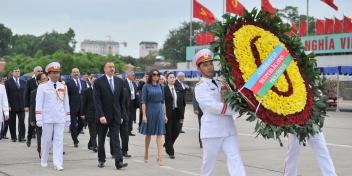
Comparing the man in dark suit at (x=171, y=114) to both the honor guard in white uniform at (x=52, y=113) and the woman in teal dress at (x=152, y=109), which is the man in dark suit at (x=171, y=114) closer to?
the woman in teal dress at (x=152, y=109)

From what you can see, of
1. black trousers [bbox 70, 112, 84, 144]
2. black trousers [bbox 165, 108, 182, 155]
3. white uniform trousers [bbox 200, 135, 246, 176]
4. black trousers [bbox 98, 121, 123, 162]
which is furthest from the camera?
black trousers [bbox 70, 112, 84, 144]

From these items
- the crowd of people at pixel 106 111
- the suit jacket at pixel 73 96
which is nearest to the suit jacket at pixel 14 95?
the suit jacket at pixel 73 96

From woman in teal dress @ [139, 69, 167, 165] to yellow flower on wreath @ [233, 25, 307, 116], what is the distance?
428cm

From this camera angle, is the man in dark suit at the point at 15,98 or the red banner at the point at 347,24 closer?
the man in dark suit at the point at 15,98

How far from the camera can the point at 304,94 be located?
19.8 feet

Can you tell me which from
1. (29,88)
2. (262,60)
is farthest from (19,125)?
(262,60)

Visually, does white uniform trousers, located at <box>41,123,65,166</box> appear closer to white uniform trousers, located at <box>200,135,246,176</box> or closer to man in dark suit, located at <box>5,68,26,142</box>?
white uniform trousers, located at <box>200,135,246,176</box>

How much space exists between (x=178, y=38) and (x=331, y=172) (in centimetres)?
10594

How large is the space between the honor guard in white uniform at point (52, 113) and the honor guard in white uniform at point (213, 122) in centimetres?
402

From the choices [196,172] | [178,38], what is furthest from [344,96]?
[178,38]

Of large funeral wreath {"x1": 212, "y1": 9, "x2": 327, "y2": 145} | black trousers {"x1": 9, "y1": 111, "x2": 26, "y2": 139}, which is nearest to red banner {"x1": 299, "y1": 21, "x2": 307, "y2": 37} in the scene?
black trousers {"x1": 9, "y1": 111, "x2": 26, "y2": 139}

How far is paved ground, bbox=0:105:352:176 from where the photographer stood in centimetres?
886

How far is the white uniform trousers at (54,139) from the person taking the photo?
9.21 metres

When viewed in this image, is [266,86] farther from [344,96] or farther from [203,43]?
[344,96]
